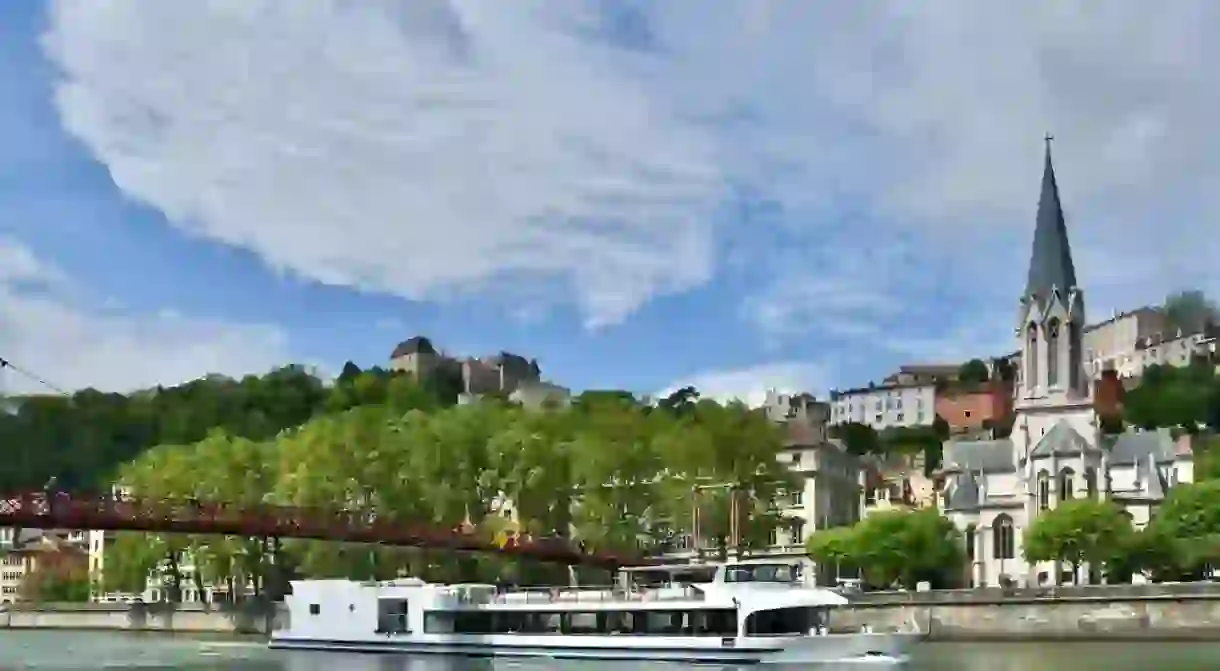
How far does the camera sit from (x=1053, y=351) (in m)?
98.5

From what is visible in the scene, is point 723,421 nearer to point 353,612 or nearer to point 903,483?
point 353,612

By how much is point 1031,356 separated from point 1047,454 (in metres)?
9.08

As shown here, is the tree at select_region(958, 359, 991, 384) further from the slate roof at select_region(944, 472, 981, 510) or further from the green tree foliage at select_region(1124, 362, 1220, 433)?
the slate roof at select_region(944, 472, 981, 510)

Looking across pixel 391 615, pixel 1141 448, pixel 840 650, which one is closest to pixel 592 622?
pixel 391 615

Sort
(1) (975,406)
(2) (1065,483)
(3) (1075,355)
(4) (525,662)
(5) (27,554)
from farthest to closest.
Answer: (1) (975,406) < (5) (27,554) < (3) (1075,355) < (2) (1065,483) < (4) (525,662)

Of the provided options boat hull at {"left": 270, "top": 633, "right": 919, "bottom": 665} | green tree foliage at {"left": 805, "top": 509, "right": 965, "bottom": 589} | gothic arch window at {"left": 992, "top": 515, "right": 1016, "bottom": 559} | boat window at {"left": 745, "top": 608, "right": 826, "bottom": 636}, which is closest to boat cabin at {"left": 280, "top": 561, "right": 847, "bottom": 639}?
boat window at {"left": 745, "top": 608, "right": 826, "bottom": 636}

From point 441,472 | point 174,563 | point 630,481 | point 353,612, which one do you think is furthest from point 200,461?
point 353,612

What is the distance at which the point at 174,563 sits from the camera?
8481cm

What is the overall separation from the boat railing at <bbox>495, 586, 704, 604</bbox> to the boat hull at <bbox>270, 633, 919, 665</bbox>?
1278 millimetres

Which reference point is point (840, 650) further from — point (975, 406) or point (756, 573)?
→ point (975, 406)

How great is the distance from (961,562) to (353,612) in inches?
1590

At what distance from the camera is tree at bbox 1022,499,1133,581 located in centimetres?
7475

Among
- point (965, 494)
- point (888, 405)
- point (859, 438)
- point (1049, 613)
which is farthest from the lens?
point (888, 405)

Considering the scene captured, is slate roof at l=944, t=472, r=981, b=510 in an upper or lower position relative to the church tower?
lower
